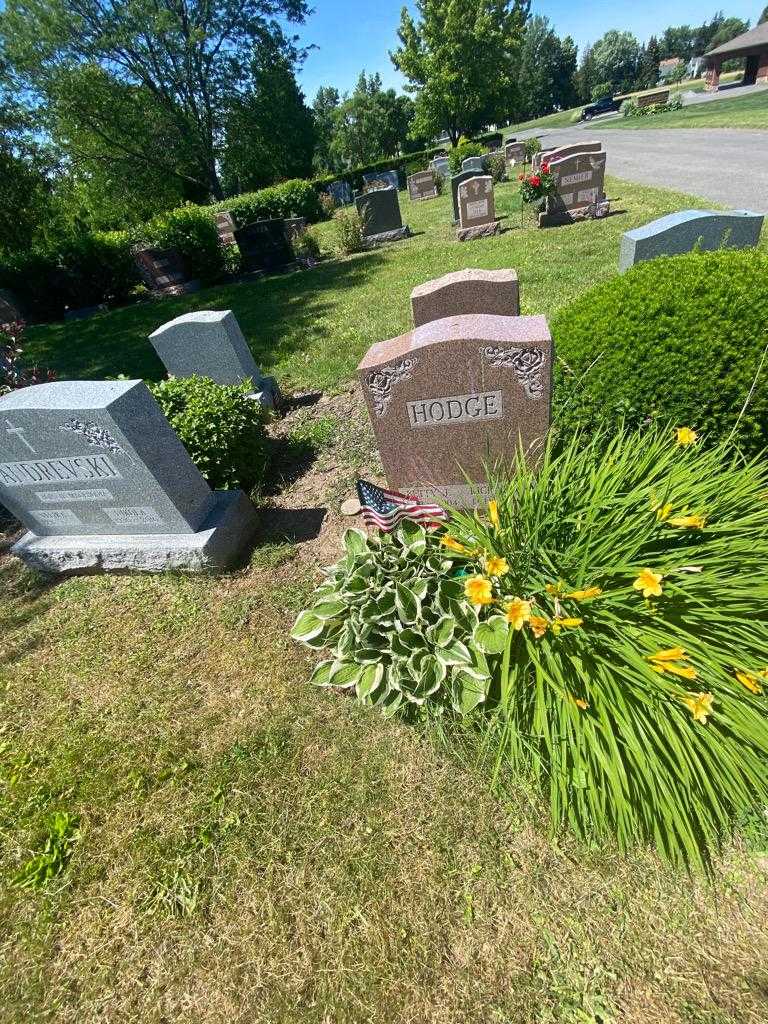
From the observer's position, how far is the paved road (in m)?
9.66

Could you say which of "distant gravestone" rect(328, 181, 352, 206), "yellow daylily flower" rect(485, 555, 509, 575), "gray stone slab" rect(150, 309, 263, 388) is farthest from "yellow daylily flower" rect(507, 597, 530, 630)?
"distant gravestone" rect(328, 181, 352, 206)

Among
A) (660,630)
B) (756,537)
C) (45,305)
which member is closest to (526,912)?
(660,630)

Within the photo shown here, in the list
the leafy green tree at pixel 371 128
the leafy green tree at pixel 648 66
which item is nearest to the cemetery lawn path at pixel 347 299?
the leafy green tree at pixel 371 128

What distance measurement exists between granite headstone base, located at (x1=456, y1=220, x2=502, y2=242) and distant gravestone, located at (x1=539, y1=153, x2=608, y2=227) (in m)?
1.12

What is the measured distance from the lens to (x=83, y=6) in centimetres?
2262

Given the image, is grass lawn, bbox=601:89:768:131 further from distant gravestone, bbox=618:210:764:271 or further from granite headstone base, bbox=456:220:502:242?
distant gravestone, bbox=618:210:764:271

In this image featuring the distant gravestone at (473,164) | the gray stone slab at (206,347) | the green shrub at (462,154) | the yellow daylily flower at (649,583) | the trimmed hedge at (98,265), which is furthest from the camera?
the green shrub at (462,154)

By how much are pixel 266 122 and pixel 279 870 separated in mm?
36856

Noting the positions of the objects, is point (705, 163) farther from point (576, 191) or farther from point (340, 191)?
point (340, 191)

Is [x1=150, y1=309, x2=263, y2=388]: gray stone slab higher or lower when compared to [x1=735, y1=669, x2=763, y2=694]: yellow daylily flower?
higher

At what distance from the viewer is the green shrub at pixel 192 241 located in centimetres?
1277

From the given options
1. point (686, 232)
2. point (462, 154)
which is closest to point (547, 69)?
point (462, 154)

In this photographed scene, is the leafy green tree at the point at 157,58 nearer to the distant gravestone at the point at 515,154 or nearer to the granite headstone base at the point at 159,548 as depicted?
the distant gravestone at the point at 515,154

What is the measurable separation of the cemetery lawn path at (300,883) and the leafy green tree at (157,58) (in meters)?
30.6
